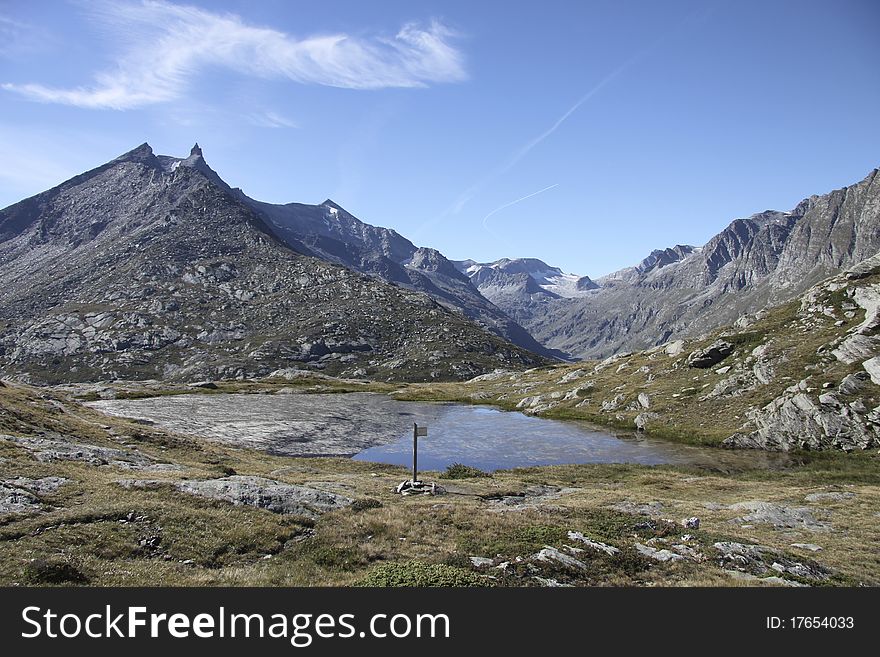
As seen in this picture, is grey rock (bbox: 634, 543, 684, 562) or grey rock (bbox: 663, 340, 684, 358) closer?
grey rock (bbox: 634, 543, 684, 562)

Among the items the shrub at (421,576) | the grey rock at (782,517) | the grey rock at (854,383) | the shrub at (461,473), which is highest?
the grey rock at (854,383)

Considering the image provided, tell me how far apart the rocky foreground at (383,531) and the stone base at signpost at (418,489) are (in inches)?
39.0

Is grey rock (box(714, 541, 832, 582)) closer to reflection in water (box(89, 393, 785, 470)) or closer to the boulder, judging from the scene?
reflection in water (box(89, 393, 785, 470))

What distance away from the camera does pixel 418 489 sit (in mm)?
35031

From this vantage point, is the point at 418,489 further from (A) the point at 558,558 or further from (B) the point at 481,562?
(A) the point at 558,558

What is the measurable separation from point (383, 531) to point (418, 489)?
13.3m

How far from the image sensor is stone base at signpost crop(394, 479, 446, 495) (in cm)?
3441

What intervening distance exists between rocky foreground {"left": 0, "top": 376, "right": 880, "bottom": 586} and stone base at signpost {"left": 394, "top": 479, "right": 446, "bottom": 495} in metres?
0.99

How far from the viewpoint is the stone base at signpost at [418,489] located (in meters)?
34.4

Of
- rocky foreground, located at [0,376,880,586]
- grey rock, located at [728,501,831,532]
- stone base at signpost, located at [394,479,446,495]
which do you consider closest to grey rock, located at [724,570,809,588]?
rocky foreground, located at [0,376,880,586]

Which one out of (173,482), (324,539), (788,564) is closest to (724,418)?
(788,564)

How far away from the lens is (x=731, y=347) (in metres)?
81.1

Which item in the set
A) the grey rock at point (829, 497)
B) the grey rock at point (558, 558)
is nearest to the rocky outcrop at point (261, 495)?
the grey rock at point (558, 558)

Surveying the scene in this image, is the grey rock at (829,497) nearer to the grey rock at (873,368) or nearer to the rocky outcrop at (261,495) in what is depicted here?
the grey rock at (873,368)
